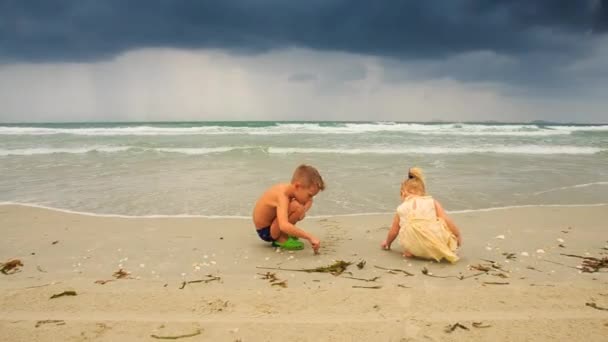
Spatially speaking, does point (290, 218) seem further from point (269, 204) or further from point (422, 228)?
point (422, 228)

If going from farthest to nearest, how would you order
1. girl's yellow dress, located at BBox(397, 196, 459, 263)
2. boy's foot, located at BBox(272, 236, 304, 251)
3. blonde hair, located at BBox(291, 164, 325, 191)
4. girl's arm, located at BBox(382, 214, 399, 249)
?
boy's foot, located at BBox(272, 236, 304, 251) < girl's arm, located at BBox(382, 214, 399, 249) < blonde hair, located at BBox(291, 164, 325, 191) < girl's yellow dress, located at BBox(397, 196, 459, 263)

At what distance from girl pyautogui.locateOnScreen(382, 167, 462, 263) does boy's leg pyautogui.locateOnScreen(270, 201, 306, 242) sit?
38.3 inches

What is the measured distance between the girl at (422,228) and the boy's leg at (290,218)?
97 centimetres

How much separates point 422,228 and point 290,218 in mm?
1392

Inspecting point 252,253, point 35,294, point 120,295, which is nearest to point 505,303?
point 252,253

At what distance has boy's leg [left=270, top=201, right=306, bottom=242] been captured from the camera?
183 inches

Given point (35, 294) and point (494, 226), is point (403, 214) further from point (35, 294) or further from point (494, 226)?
point (35, 294)

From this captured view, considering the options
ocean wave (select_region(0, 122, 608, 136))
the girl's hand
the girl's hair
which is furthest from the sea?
ocean wave (select_region(0, 122, 608, 136))

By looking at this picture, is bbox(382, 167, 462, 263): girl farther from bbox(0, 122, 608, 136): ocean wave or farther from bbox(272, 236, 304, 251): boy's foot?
bbox(0, 122, 608, 136): ocean wave

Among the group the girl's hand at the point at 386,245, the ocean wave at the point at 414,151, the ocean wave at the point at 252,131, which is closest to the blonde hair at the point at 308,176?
the girl's hand at the point at 386,245

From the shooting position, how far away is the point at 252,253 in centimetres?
456

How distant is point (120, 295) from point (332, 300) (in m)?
1.64

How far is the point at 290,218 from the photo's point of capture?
4.74m

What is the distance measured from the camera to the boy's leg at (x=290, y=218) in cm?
466
